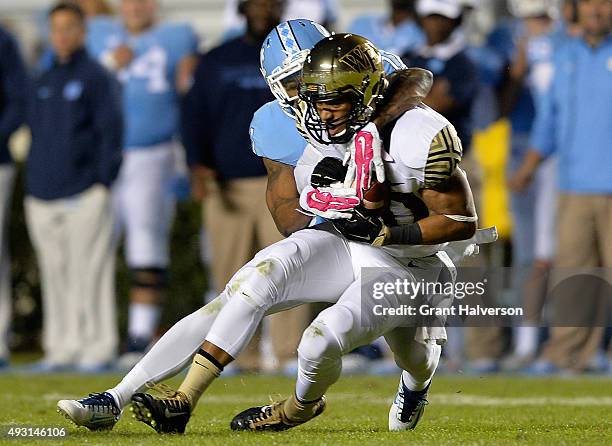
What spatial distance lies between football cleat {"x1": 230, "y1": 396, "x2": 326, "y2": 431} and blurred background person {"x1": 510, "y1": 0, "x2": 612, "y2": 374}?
3.37 meters

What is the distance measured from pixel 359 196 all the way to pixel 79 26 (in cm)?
486

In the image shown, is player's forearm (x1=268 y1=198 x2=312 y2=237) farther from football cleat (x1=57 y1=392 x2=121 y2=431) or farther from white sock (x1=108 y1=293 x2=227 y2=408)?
football cleat (x1=57 y1=392 x2=121 y2=431)

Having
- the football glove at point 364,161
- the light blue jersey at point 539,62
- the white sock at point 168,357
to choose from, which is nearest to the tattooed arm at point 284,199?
the football glove at point 364,161

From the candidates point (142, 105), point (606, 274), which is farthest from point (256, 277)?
point (142, 105)

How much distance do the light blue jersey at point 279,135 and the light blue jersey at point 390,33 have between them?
3355 mm

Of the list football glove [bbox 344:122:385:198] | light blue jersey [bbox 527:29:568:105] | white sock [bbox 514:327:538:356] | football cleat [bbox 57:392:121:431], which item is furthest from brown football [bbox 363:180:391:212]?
light blue jersey [bbox 527:29:568:105]

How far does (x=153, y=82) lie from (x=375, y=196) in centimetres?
478

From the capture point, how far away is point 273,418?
5469 mm

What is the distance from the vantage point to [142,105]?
971 centimetres

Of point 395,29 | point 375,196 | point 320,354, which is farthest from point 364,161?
point 395,29

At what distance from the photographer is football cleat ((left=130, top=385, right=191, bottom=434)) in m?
4.94

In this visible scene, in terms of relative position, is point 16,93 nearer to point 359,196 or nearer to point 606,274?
point 606,274

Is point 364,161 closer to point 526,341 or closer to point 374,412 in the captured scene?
point 374,412

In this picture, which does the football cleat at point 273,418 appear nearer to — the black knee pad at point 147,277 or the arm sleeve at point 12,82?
the black knee pad at point 147,277
